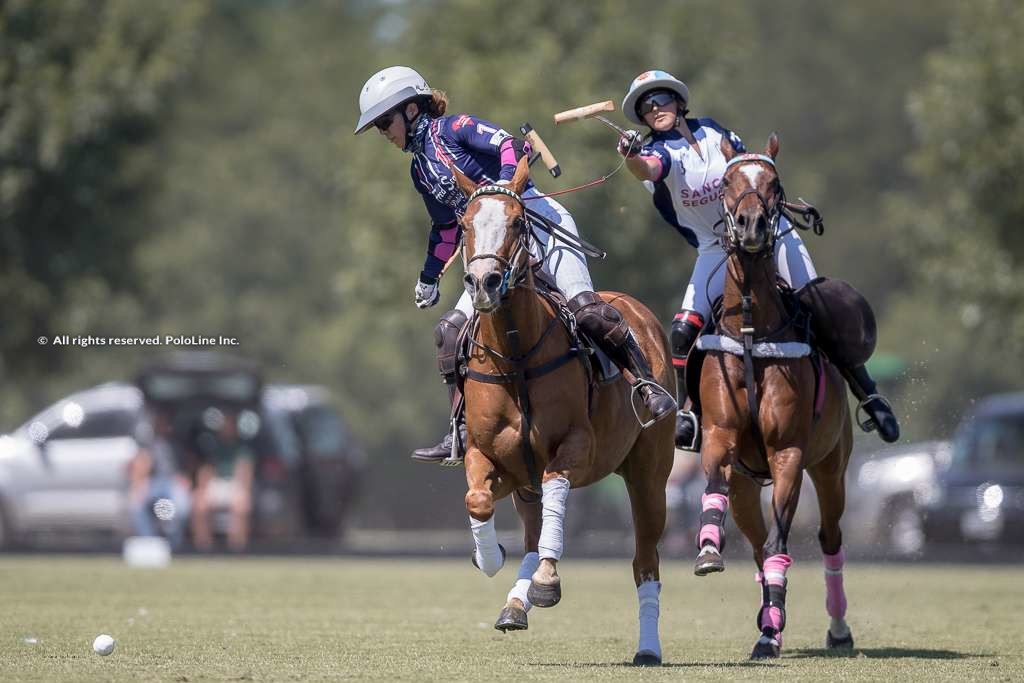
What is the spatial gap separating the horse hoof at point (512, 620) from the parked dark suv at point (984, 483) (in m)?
16.3

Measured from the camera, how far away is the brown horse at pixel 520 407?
30.9 feet

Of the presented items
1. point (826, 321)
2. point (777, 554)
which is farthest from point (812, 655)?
point (826, 321)

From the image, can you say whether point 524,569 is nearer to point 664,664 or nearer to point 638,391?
point 664,664

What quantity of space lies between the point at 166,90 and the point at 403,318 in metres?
6.41

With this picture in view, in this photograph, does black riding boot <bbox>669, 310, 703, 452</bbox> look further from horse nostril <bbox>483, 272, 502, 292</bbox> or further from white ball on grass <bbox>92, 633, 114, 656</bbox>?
white ball on grass <bbox>92, 633, 114, 656</bbox>

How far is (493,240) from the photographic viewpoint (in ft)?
30.7

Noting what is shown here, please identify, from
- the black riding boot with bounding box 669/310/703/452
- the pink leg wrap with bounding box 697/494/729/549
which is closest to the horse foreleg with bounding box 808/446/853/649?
the black riding boot with bounding box 669/310/703/452

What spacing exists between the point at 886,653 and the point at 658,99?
3.82 m

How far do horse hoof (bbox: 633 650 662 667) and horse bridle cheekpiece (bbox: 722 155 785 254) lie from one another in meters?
2.49

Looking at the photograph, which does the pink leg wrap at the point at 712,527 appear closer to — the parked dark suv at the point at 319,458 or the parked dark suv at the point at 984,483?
the parked dark suv at the point at 984,483

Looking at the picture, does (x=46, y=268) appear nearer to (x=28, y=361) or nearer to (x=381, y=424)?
(x=28, y=361)

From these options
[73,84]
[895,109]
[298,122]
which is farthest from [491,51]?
[895,109]

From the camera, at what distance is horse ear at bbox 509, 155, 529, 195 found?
9812mm

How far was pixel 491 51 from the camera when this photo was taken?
30812 millimetres
